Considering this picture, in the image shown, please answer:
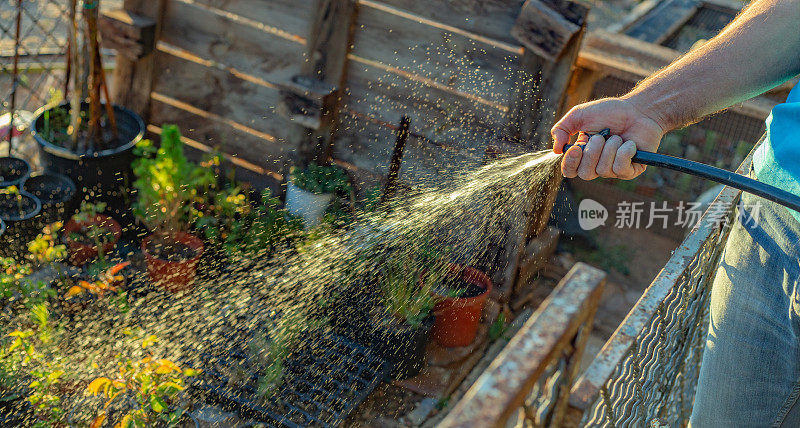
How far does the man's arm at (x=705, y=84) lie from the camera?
2.04 metres

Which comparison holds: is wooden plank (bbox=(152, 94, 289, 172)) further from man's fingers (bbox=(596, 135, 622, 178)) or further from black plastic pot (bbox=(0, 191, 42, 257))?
man's fingers (bbox=(596, 135, 622, 178))

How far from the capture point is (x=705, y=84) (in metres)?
2.09

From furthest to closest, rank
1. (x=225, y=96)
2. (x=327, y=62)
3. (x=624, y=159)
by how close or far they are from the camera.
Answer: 1. (x=225, y=96)
2. (x=327, y=62)
3. (x=624, y=159)

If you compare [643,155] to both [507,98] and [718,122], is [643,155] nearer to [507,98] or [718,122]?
[507,98]

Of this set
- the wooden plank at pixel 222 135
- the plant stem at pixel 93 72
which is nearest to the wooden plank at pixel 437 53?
the wooden plank at pixel 222 135

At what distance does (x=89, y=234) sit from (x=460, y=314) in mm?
1998

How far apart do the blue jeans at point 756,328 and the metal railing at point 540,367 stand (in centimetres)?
84

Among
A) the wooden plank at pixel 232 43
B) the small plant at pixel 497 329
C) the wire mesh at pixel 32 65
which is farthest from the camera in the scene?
the wire mesh at pixel 32 65

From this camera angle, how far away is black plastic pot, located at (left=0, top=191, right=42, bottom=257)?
12.8ft

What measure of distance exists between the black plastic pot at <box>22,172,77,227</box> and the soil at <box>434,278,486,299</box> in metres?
2.14

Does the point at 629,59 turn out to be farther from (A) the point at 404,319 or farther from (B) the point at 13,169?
(B) the point at 13,169

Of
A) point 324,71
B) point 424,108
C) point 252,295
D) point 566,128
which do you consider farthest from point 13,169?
point 566,128

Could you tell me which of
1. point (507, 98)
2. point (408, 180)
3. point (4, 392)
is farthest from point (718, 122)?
point (4, 392)

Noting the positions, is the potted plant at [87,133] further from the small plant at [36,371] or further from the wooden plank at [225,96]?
the small plant at [36,371]
